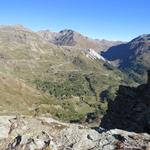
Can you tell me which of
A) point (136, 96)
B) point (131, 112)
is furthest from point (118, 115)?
point (131, 112)

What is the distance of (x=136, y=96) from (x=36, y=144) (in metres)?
102

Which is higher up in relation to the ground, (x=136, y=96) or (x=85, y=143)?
(x=85, y=143)

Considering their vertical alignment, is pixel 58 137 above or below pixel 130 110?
above

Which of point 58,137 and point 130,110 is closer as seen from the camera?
point 58,137

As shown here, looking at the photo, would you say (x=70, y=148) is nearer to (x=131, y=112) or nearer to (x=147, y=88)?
(x=131, y=112)

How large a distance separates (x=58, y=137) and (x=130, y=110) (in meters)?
84.8

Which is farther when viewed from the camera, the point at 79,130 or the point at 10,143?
the point at 79,130

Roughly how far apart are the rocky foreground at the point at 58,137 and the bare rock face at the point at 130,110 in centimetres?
5098

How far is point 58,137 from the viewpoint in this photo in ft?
95.0

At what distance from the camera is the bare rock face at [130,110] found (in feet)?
308

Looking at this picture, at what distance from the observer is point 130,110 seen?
4385 inches

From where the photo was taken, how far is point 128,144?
1077 inches

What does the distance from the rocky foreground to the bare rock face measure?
2007 inches

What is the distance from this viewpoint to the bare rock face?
93.8 metres
